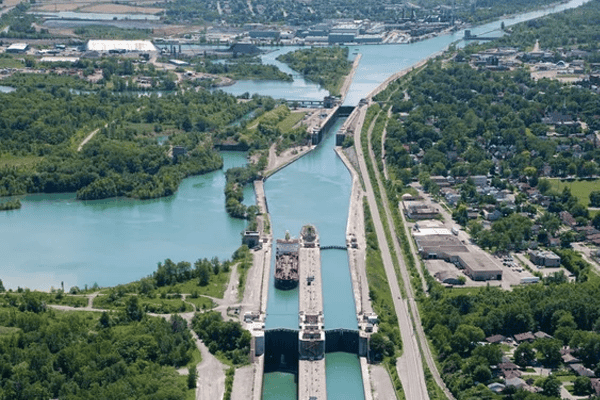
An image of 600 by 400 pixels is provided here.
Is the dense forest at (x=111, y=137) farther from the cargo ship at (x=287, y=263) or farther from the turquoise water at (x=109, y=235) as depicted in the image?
the cargo ship at (x=287, y=263)

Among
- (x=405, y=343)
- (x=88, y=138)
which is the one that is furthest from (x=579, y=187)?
(x=88, y=138)

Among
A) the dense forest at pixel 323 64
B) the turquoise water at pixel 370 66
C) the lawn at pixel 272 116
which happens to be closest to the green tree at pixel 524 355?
the lawn at pixel 272 116

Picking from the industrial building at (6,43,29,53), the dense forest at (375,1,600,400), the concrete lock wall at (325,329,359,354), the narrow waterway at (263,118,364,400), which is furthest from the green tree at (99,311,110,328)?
the industrial building at (6,43,29,53)

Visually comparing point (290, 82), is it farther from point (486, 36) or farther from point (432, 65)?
point (486, 36)

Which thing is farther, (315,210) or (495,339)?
(315,210)

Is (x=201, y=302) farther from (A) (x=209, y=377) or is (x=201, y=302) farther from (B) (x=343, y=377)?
(B) (x=343, y=377)

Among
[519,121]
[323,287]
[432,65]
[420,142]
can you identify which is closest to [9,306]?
[323,287]
